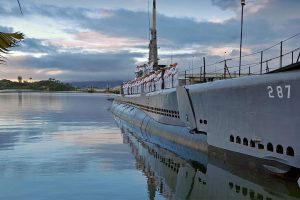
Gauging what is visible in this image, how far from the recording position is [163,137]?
25.9m

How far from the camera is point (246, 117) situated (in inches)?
605

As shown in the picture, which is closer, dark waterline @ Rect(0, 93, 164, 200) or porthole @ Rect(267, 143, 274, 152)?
dark waterline @ Rect(0, 93, 164, 200)

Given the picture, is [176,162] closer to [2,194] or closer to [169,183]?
[169,183]

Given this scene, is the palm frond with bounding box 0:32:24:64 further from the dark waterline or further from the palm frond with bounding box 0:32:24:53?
the dark waterline

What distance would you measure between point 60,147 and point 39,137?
570 centimetres

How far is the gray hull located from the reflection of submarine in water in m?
0.56

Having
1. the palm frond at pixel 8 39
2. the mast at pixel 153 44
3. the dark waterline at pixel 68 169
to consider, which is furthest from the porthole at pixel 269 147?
the mast at pixel 153 44

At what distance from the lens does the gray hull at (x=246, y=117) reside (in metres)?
12.9

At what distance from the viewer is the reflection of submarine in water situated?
42.9 feet

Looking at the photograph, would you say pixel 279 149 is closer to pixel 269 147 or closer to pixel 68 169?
pixel 269 147

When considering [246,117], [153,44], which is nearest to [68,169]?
[246,117]

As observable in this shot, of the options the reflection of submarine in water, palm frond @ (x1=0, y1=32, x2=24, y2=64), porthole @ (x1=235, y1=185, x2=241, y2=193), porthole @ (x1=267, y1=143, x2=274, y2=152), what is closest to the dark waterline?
the reflection of submarine in water

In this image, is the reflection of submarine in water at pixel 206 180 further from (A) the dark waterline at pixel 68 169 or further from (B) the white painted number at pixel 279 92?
(B) the white painted number at pixel 279 92

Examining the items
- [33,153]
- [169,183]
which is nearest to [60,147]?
[33,153]
